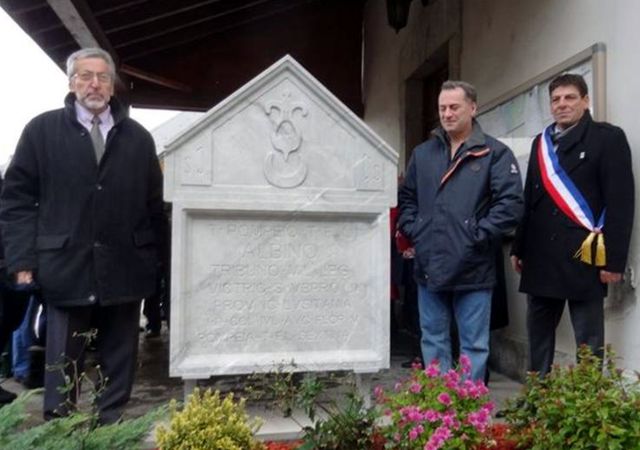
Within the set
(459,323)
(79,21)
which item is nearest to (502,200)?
(459,323)

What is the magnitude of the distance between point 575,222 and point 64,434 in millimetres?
Result: 2356

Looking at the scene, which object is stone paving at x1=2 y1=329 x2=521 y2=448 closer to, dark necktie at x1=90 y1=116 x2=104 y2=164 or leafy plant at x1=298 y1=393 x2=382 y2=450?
leafy plant at x1=298 y1=393 x2=382 y2=450

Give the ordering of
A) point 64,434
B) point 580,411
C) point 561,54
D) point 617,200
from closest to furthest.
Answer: point 64,434 < point 580,411 < point 617,200 < point 561,54

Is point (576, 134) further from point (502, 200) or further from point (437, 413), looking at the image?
point (437, 413)

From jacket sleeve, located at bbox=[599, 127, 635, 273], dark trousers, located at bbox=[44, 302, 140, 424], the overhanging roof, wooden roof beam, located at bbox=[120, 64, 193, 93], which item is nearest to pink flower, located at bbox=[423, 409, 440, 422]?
jacket sleeve, located at bbox=[599, 127, 635, 273]

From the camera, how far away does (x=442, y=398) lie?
2203mm

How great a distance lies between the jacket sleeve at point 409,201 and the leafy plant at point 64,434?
166cm

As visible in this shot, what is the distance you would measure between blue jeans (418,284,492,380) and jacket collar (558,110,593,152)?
31.6 inches

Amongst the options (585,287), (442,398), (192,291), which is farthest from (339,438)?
(585,287)

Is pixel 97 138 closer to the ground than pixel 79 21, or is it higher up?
closer to the ground

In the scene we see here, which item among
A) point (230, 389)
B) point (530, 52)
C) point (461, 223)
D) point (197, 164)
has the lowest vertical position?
point (230, 389)

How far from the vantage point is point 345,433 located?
232 centimetres

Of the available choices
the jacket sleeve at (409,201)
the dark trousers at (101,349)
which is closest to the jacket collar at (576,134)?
the jacket sleeve at (409,201)

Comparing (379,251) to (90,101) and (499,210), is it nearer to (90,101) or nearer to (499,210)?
(499,210)
